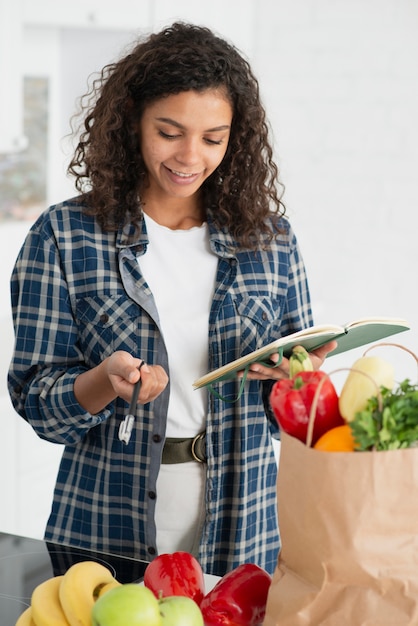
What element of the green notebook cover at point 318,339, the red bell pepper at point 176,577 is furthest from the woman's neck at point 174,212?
the red bell pepper at point 176,577

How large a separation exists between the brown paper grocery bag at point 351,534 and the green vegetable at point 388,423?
11mm

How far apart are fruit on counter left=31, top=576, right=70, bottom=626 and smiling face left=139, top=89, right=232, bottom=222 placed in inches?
27.2

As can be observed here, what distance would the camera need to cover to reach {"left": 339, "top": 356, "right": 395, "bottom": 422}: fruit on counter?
857mm

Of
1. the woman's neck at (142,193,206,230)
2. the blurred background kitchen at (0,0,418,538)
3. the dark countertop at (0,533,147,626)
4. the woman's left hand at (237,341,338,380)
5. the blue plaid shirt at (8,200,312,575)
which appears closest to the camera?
the dark countertop at (0,533,147,626)

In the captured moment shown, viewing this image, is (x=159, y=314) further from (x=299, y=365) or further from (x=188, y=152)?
(x=299, y=365)

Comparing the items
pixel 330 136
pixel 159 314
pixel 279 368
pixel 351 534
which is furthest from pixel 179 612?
pixel 330 136

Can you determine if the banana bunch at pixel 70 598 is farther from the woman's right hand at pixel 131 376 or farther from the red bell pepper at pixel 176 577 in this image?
the woman's right hand at pixel 131 376

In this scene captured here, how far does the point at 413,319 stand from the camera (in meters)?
3.56

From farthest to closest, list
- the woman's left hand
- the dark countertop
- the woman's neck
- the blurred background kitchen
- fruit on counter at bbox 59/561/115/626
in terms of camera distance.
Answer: the blurred background kitchen → the woman's neck → the woman's left hand → the dark countertop → fruit on counter at bbox 59/561/115/626

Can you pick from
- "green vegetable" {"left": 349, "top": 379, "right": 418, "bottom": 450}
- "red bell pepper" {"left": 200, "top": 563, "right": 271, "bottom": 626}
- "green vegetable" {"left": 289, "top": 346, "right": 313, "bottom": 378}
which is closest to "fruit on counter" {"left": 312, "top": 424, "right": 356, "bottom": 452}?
"green vegetable" {"left": 349, "top": 379, "right": 418, "bottom": 450}

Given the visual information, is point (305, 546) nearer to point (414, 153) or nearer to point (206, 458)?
point (206, 458)

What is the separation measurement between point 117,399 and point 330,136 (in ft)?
7.82

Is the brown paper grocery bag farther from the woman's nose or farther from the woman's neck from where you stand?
the woman's neck

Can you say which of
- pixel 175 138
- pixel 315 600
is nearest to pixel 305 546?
pixel 315 600
